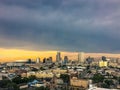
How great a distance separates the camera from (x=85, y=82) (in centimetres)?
6788

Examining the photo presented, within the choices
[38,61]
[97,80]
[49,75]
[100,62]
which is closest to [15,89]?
[97,80]

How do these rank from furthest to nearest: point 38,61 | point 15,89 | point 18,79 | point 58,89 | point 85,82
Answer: point 38,61 → point 18,79 → point 85,82 → point 58,89 → point 15,89

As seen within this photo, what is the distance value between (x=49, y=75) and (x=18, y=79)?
1901 cm

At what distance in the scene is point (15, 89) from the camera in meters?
55.0

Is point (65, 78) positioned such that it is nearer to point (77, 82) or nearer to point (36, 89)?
point (77, 82)

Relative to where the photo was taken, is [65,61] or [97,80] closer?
[97,80]

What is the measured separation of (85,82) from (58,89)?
9.04 m

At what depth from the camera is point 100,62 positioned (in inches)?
5768

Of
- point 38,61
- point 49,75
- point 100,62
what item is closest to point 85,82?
point 49,75

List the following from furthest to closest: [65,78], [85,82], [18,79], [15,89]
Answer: [65,78], [18,79], [85,82], [15,89]

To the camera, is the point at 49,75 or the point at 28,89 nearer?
the point at 28,89

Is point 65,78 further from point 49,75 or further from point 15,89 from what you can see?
point 15,89

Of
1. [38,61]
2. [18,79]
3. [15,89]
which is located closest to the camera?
[15,89]

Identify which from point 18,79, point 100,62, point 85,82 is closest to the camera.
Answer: point 85,82
